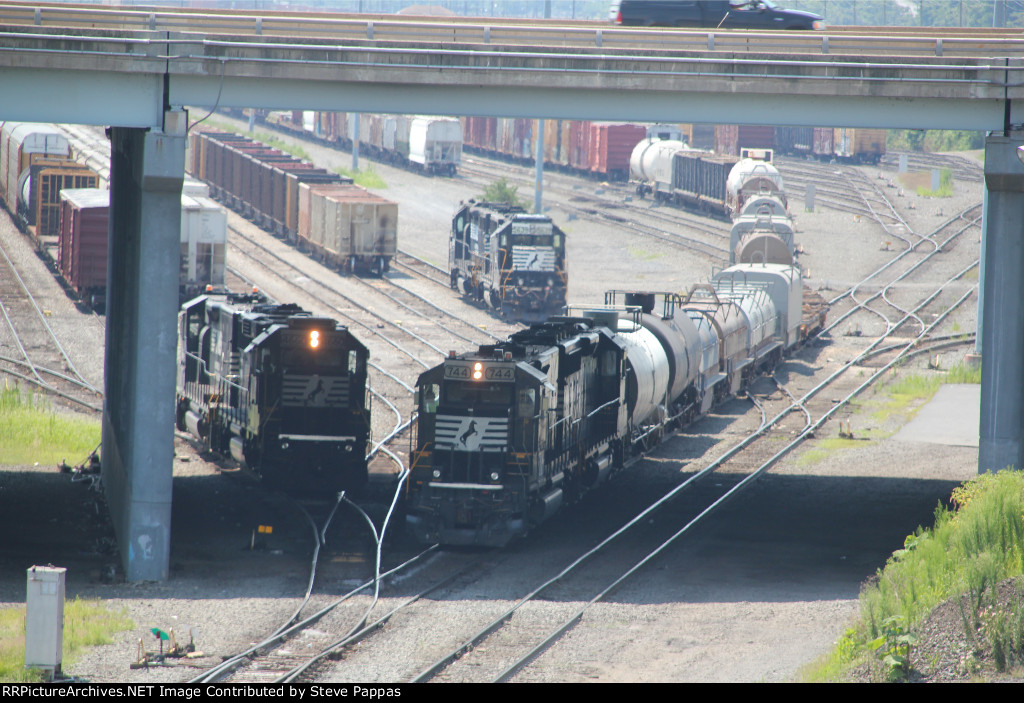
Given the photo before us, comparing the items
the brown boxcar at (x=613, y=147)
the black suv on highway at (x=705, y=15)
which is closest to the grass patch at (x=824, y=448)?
the black suv on highway at (x=705, y=15)

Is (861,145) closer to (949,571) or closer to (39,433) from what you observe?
(39,433)

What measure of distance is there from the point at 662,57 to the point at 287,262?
3309cm

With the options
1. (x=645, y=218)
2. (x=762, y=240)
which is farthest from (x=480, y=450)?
(x=645, y=218)

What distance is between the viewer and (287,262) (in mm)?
52406

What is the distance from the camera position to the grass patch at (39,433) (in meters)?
28.1

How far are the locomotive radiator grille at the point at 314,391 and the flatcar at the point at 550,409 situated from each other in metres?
3.07

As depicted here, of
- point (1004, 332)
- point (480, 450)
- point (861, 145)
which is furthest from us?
point (861, 145)

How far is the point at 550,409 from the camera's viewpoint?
2148cm

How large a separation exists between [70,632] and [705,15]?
16.4m

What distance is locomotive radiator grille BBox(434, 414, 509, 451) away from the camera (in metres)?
20.4

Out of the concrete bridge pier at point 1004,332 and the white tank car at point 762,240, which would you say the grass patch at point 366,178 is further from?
the concrete bridge pier at point 1004,332

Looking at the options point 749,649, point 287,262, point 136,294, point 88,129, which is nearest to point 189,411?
point 136,294

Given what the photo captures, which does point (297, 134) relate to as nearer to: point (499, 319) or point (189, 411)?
point (499, 319)

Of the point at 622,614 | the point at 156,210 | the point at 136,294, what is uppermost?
the point at 156,210
